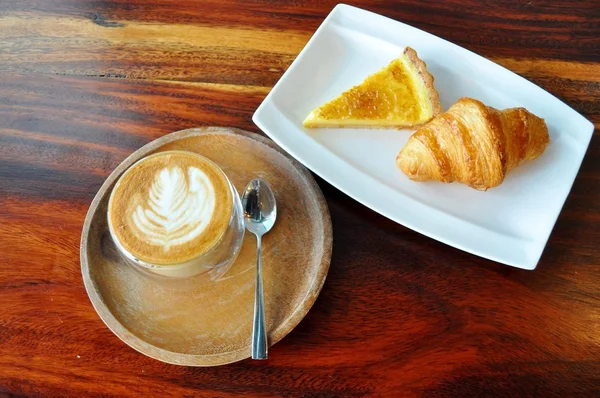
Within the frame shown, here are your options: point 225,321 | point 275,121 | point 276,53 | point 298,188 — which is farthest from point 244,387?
point 276,53

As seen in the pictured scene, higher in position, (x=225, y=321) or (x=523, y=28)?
(x=523, y=28)

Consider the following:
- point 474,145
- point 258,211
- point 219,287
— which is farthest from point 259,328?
point 474,145

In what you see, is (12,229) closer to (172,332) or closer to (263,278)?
(172,332)

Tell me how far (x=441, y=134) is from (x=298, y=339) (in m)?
0.53

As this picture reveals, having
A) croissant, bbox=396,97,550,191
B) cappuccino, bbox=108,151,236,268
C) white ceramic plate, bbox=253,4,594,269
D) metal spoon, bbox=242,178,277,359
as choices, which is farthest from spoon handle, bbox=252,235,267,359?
croissant, bbox=396,97,550,191

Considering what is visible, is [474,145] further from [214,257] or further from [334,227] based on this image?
[214,257]

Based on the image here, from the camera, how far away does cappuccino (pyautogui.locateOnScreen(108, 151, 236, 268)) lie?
94cm

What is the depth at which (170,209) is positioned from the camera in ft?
3.19

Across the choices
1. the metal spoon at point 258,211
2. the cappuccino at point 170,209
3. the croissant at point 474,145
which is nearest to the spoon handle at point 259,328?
the metal spoon at point 258,211

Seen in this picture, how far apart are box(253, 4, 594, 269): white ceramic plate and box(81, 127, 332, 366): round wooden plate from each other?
0.11 m

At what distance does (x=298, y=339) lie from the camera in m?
0.98

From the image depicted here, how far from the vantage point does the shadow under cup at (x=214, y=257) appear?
3.09 feet

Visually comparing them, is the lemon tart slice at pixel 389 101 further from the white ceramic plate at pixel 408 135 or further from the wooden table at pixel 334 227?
the wooden table at pixel 334 227

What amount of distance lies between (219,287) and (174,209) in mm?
170
